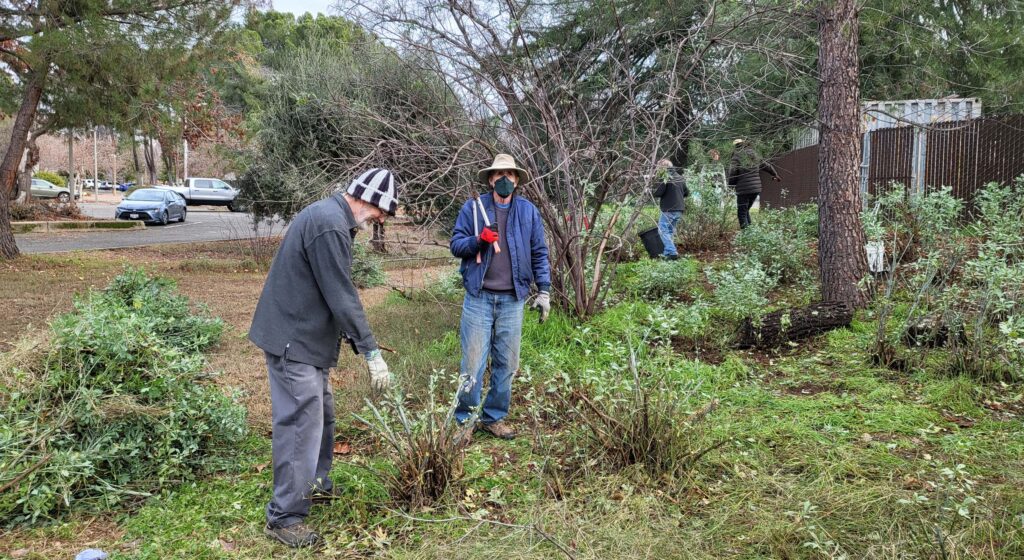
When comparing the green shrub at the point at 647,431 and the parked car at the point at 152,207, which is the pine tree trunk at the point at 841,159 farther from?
the parked car at the point at 152,207

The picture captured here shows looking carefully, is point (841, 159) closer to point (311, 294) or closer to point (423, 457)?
point (423, 457)

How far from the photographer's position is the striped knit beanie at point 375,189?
3078 mm

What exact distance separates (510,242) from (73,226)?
21.7 m

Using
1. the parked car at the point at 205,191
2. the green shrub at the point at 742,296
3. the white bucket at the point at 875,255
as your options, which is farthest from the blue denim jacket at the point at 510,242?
the parked car at the point at 205,191

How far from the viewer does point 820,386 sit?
15.2 ft

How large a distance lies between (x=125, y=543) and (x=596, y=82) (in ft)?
16.8

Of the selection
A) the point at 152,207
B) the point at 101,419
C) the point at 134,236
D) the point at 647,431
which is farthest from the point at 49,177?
the point at 647,431

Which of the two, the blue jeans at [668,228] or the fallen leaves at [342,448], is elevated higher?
the blue jeans at [668,228]

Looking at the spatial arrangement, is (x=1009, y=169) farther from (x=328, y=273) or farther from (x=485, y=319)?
(x=328, y=273)

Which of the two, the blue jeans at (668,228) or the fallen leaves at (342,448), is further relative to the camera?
the blue jeans at (668,228)

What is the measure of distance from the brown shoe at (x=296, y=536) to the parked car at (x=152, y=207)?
961 inches

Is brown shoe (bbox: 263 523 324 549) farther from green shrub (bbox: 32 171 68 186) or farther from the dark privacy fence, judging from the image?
green shrub (bbox: 32 171 68 186)

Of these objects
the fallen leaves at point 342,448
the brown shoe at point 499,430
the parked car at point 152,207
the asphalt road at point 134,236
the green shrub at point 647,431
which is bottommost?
the fallen leaves at point 342,448

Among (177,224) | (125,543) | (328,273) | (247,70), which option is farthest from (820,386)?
(177,224)
